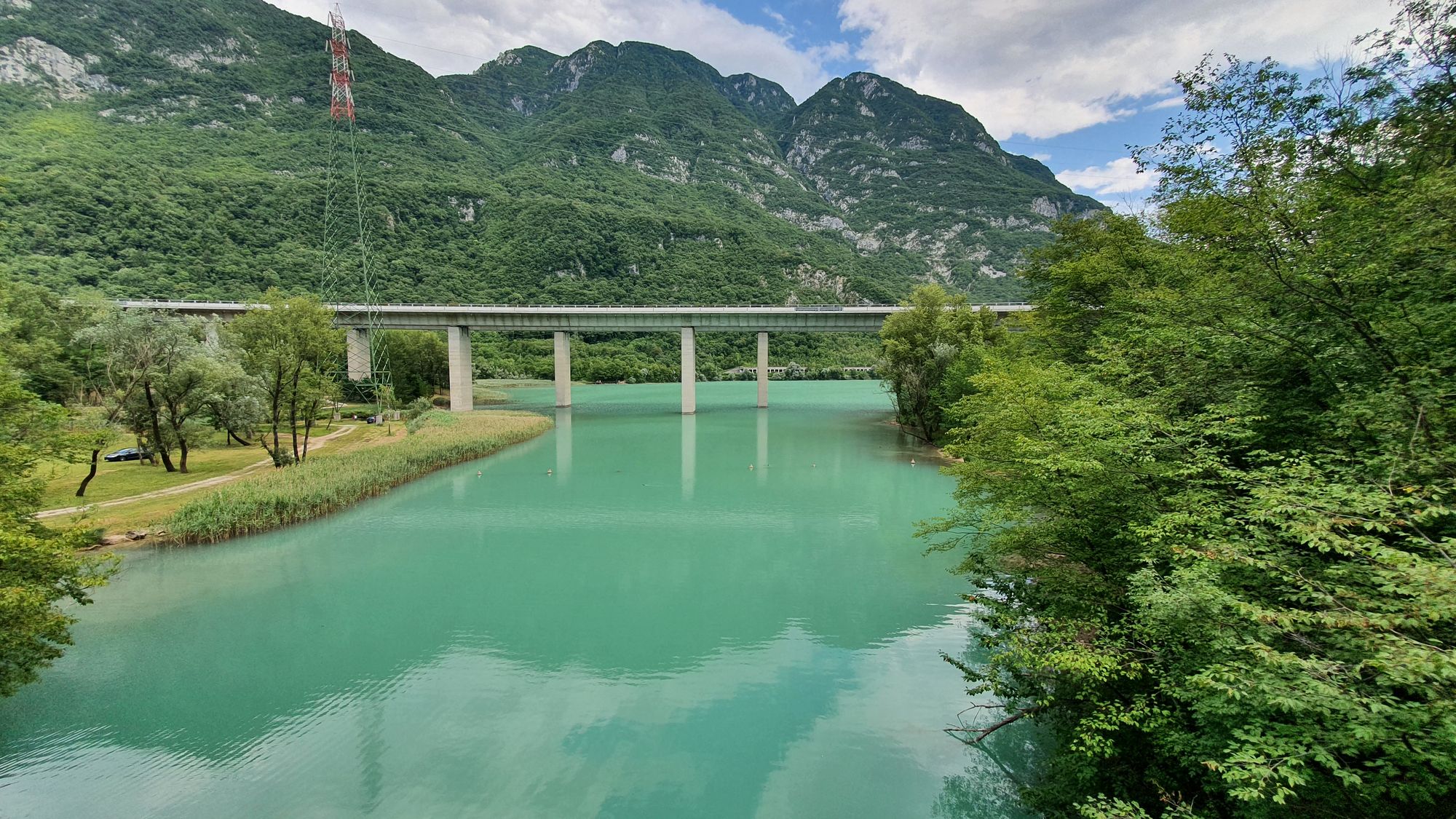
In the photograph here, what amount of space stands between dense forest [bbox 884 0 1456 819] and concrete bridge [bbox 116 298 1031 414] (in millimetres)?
41373

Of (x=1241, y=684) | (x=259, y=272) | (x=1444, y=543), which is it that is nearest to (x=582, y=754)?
(x=1241, y=684)

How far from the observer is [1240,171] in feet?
33.0

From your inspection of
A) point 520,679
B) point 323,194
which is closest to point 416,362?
point 323,194

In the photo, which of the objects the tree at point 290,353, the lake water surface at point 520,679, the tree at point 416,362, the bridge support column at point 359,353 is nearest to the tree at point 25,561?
the lake water surface at point 520,679

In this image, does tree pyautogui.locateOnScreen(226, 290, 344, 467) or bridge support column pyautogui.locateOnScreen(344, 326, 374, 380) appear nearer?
tree pyautogui.locateOnScreen(226, 290, 344, 467)

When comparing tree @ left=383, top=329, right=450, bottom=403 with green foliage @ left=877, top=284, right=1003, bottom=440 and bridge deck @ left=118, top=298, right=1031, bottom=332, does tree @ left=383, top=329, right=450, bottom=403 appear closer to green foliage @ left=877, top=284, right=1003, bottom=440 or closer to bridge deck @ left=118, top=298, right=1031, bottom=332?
bridge deck @ left=118, top=298, right=1031, bottom=332

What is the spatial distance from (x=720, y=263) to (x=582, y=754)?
11743 cm

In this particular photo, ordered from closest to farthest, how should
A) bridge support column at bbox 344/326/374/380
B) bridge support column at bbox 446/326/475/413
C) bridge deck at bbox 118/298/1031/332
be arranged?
1. bridge deck at bbox 118/298/1031/332
2. bridge support column at bbox 344/326/374/380
3. bridge support column at bbox 446/326/475/413

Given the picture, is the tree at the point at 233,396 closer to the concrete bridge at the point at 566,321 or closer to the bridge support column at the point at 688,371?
the concrete bridge at the point at 566,321

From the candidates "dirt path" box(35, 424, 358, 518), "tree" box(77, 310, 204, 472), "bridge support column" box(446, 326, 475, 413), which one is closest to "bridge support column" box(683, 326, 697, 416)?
"bridge support column" box(446, 326, 475, 413)

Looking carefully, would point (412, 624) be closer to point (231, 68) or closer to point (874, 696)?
point (874, 696)

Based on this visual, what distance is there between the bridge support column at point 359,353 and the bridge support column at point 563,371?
16.4m

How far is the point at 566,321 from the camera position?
54188 millimetres

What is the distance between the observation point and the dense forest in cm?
413
